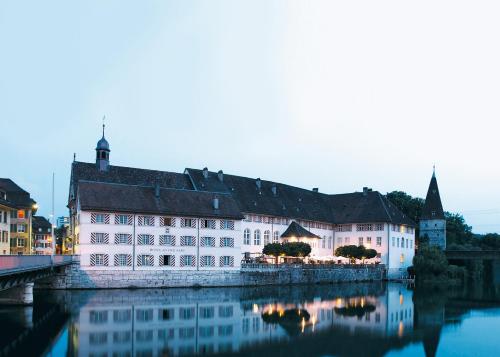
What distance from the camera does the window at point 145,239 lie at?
2067 inches

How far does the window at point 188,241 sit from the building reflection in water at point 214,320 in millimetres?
6934

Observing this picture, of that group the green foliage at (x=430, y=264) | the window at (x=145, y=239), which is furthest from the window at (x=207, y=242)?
the green foliage at (x=430, y=264)

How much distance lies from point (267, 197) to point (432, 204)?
1326 inches

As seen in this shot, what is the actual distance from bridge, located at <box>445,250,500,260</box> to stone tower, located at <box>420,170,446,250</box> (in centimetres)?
646

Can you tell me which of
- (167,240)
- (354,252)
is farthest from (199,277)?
(354,252)

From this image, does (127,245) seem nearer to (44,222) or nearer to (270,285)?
(270,285)

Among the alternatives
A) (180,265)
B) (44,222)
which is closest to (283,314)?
(180,265)

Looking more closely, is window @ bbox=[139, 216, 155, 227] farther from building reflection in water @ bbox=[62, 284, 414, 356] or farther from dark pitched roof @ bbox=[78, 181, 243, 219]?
building reflection in water @ bbox=[62, 284, 414, 356]

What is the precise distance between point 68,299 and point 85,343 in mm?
17109

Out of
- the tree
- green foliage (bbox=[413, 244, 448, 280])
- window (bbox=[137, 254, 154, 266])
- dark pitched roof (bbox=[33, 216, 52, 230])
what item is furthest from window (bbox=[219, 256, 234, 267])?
dark pitched roof (bbox=[33, 216, 52, 230])

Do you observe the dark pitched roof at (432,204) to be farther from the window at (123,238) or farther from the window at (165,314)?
the window at (165,314)

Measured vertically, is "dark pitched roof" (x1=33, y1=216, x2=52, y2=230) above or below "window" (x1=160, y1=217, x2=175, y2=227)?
below

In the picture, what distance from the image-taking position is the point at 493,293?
57000 millimetres

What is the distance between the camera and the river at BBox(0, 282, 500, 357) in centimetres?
2419
